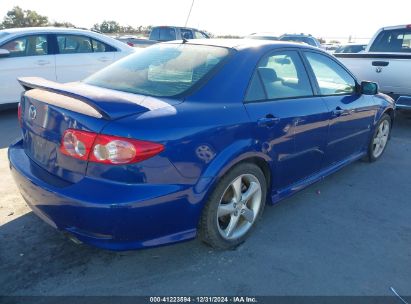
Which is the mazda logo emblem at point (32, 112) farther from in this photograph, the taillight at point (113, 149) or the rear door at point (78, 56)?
the rear door at point (78, 56)

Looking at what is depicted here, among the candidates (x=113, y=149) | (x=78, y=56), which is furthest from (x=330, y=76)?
(x=78, y=56)

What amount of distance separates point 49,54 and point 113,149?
5.56 meters

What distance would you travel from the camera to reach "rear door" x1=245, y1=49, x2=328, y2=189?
9.84 ft

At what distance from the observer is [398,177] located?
475 centimetres

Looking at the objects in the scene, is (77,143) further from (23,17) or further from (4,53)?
(23,17)

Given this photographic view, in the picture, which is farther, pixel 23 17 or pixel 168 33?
pixel 23 17

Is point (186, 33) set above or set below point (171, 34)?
above

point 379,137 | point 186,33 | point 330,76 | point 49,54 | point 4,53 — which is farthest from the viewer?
point 186,33

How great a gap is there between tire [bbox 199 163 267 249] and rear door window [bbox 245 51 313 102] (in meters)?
0.59

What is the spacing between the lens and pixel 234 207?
2986mm

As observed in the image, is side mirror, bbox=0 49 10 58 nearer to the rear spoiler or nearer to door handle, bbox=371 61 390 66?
the rear spoiler

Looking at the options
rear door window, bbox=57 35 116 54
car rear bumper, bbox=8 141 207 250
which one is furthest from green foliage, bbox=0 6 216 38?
car rear bumper, bbox=8 141 207 250

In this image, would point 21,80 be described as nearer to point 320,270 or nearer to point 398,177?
point 320,270

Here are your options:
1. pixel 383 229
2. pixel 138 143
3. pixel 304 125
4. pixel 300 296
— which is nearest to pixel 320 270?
pixel 300 296
